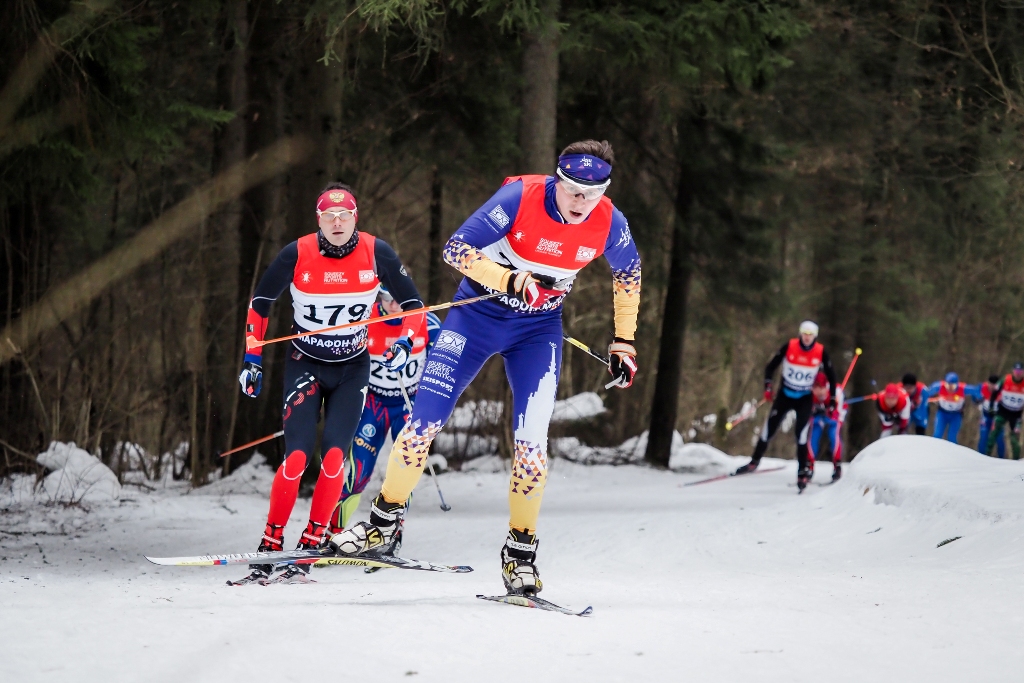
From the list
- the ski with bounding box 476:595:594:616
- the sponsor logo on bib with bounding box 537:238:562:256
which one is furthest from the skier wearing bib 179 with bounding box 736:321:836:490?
the ski with bounding box 476:595:594:616

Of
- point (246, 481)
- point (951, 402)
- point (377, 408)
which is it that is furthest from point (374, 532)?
point (951, 402)

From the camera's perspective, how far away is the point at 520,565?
5.02 meters

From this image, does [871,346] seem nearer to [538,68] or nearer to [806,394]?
[806,394]

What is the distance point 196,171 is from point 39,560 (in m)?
9.81

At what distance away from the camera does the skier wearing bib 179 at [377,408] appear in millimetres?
7586

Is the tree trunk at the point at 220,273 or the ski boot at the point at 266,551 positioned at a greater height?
the tree trunk at the point at 220,273

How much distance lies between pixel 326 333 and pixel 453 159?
7211 millimetres

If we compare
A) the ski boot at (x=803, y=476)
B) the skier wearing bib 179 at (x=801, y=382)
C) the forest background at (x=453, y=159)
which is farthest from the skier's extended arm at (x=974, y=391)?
the ski boot at (x=803, y=476)

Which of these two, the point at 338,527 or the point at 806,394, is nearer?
the point at 338,527

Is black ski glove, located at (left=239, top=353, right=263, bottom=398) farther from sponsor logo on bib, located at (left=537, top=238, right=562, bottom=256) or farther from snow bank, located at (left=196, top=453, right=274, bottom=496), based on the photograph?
snow bank, located at (left=196, top=453, right=274, bottom=496)

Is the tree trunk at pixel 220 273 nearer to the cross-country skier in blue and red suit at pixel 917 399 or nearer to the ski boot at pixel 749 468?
the ski boot at pixel 749 468

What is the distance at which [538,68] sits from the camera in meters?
10.7

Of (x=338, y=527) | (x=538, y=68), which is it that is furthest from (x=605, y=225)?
(x=538, y=68)

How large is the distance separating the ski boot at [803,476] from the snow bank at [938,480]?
10.0 feet
